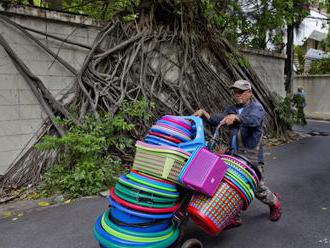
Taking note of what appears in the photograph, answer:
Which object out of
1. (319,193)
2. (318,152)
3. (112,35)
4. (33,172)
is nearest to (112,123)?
(33,172)

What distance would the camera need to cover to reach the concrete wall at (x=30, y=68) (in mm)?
5004

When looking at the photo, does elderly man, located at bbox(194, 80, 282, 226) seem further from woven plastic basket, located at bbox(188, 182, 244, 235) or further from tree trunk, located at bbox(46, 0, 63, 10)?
tree trunk, located at bbox(46, 0, 63, 10)

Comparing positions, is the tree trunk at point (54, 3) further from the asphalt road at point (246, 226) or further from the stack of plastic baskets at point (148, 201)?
the stack of plastic baskets at point (148, 201)

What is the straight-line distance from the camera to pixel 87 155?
4.84m

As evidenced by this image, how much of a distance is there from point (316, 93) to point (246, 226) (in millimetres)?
16576

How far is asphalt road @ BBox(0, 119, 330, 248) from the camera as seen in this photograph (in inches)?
131

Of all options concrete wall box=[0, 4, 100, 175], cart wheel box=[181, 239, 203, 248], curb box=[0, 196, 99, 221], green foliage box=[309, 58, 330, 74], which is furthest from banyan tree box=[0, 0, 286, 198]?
green foliage box=[309, 58, 330, 74]

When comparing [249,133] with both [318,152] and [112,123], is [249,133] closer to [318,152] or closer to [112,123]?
[112,123]

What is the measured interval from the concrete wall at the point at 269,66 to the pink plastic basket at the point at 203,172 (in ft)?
23.8

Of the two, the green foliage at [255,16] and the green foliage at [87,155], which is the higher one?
the green foliage at [255,16]

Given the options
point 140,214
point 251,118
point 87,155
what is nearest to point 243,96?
point 251,118

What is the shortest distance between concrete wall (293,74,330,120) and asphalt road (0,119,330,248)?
1359 centimetres

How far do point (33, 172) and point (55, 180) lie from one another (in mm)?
488

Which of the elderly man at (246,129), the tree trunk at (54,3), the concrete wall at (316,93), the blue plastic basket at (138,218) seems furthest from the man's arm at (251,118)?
the concrete wall at (316,93)
